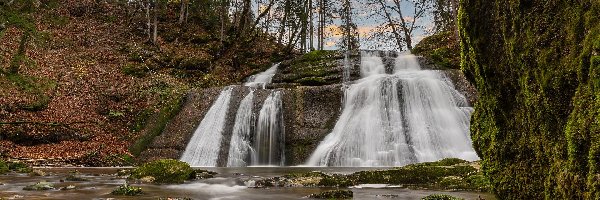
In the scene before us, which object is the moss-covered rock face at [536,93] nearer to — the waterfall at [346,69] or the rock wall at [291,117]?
the rock wall at [291,117]

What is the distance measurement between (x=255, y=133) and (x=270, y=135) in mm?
742

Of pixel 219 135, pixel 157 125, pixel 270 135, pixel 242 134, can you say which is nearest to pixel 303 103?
pixel 270 135

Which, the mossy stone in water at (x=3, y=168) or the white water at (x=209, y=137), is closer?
the mossy stone in water at (x=3, y=168)

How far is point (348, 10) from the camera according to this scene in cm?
3859

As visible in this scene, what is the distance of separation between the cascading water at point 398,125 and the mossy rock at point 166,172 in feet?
22.3

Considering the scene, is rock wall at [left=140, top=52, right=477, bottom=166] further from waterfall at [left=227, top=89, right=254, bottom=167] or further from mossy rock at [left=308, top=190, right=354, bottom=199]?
mossy rock at [left=308, top=190, right=354, bottom=199]

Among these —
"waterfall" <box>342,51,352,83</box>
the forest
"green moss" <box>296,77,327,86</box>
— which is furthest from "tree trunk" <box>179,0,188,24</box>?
"green moss" <box>296,77,327,86</box>

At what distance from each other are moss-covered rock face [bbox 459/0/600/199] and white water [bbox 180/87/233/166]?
46.8 ft

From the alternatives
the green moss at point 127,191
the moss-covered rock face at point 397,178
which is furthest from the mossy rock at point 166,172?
the green moss at point 127,191

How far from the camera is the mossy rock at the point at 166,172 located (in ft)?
32.3

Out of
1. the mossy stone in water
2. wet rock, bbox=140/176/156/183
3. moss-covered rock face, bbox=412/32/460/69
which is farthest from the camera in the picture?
moss-covered rock face, bbox=412/32/460/69

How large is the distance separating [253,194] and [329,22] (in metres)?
34.8

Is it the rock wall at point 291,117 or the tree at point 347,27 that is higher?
the tree at point 347,27

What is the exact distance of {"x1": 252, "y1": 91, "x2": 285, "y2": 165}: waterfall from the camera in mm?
17781
